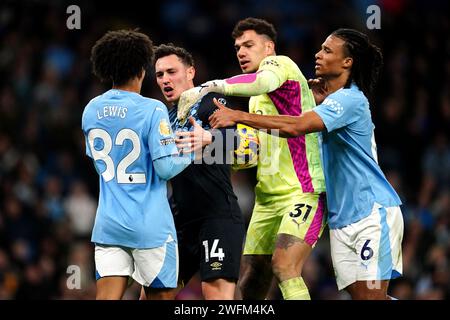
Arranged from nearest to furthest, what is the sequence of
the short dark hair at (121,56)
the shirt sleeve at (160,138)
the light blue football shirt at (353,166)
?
1. the shirt sleeve at (160,138)
2. the short dark hair at (121,56)
3. the light blue football shirt at (353,166)

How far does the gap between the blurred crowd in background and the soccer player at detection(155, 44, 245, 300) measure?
13.8ft

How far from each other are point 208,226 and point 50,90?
7171 mm

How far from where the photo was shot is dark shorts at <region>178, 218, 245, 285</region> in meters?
6.67

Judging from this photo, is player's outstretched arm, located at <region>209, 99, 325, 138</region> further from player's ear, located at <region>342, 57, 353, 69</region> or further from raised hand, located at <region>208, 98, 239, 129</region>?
player's ear, located at <region>342, 57, 353, 69</region>

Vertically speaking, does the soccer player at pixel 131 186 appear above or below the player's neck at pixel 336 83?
below

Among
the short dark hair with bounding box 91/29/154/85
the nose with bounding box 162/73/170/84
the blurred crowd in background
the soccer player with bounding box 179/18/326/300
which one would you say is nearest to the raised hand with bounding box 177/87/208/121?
the soccer player with bounding box 179/18/326/300

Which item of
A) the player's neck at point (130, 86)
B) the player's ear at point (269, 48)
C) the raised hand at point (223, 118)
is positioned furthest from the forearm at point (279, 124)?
the player's ear at point (269, 48)

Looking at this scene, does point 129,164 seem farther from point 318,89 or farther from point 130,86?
point 318,89

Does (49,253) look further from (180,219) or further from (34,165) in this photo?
(180,219)

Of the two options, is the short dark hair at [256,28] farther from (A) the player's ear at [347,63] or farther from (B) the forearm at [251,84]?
(A) the player's ear at [347,63]

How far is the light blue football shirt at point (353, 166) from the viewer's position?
21.4ft

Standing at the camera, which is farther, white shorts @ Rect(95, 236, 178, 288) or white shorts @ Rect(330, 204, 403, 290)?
white shorts @ Rect(330, 204, 403, 290)

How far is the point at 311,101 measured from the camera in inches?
285

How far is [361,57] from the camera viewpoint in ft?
22.3
